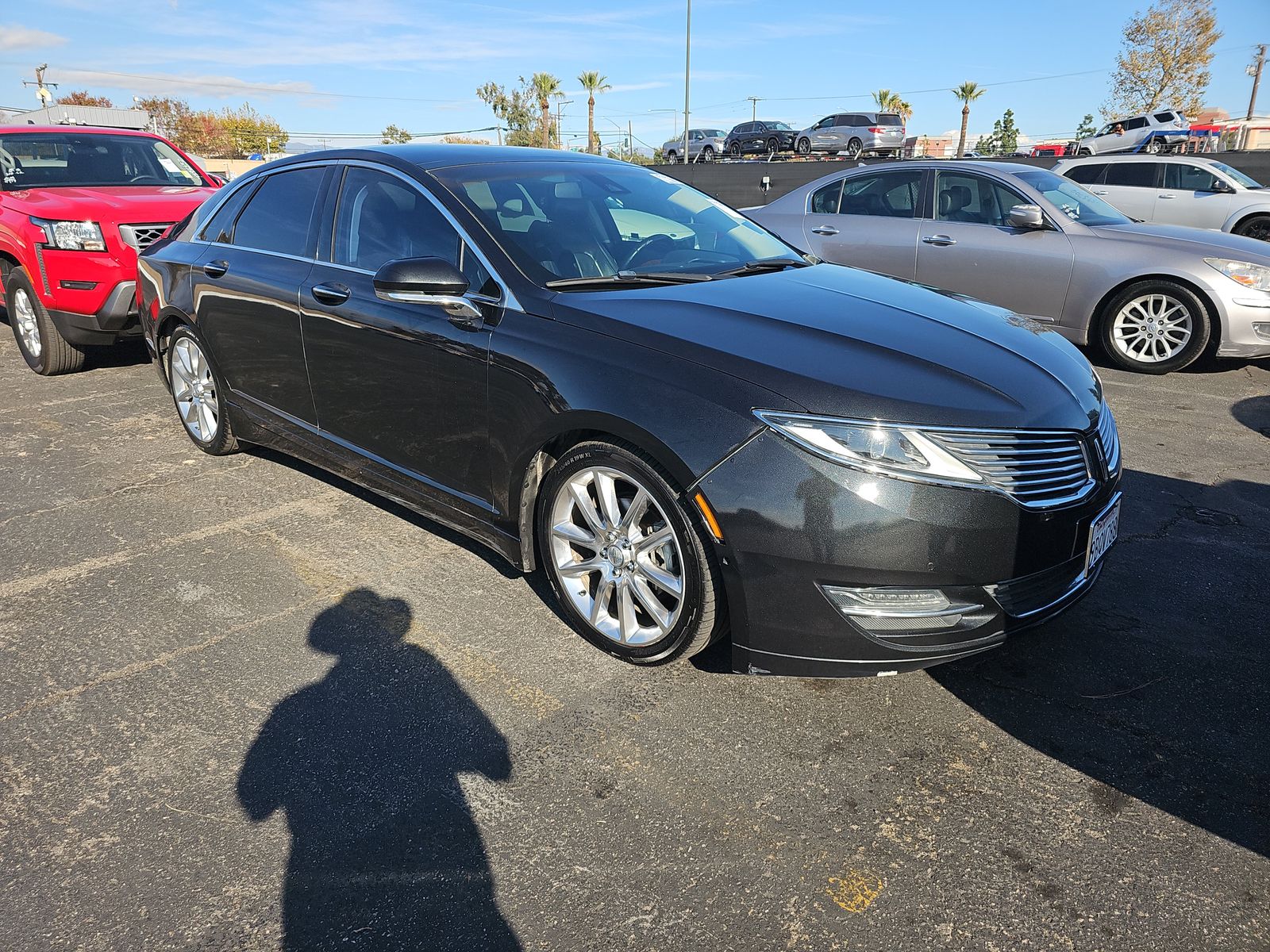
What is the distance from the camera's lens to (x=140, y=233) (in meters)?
6.57

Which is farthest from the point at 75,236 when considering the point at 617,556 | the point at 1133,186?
the point at 1133,186

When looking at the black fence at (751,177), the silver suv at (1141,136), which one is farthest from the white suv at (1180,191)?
the silver suv at (1141,136)

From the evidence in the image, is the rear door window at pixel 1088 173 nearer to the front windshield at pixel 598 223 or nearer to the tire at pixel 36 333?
the front windshield at pixel 598 223

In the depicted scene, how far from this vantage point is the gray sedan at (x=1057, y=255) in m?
6.65

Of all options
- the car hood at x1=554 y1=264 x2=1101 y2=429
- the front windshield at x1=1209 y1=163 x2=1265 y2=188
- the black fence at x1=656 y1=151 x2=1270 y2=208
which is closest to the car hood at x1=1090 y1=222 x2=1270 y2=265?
the car hood at x1=554 y1=264 x2=1101 y2=429

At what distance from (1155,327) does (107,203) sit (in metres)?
7.89

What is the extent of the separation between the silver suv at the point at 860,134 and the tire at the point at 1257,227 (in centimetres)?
2553

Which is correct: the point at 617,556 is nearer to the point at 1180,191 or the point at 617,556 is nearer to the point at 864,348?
the point at 864,348

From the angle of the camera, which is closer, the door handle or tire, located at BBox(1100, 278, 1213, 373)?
the door handle

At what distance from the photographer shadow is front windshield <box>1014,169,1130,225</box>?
6.49 meters

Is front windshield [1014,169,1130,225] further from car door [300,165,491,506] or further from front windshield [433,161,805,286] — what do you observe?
car door [300,165,491,506]

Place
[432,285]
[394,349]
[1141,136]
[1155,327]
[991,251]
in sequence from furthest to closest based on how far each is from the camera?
[1141,136] < [991,251] < [1155,327] < [394,349] < [432,285]

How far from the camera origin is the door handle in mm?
3703

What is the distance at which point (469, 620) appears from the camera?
11.0ft
